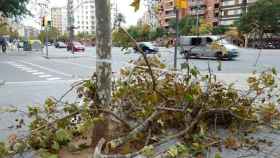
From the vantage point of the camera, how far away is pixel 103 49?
3.81m

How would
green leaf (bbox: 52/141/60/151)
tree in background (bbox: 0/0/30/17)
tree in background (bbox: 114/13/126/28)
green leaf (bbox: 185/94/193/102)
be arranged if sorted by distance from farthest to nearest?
tree in background (bbox: 0/0/30/17)
green leaf (bbox: 185/94/193/102)
tree in background (bbox: 114/13/126/28)
green leaf (bbox: 52/141/60/151)

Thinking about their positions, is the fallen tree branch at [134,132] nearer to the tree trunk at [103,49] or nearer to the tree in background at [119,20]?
the tree trunk at [103,49]

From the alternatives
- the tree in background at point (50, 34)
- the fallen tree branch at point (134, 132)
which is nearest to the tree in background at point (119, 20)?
the fallen tree branch at point (134, 132)

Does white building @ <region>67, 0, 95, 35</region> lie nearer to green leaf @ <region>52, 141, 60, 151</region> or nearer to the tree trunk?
the tree trunk

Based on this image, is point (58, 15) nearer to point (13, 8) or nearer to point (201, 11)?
point (13, 8)

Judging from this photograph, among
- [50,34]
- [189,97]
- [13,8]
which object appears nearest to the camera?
[189,97]

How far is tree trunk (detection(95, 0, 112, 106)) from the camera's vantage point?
3.72 metres

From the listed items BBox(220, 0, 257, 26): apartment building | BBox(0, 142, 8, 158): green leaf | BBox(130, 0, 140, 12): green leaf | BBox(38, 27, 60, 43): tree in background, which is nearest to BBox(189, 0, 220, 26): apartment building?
BBox(130, 0, 140, 12): green leaf

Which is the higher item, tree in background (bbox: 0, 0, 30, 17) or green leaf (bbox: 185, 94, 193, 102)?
tree in background (bbox: 0, 0, 30, 17)

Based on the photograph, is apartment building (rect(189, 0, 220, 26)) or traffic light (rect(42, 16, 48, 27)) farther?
traffic light (rect(42, 16, 48, 27))

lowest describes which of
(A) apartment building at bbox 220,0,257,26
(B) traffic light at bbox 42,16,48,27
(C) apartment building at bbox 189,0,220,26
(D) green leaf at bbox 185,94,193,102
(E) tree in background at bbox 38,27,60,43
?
(D) green leaf at bbox 185,94,193,102

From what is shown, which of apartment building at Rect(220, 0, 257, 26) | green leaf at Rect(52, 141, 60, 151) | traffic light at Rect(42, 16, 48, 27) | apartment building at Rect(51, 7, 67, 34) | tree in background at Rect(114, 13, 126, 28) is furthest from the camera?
apartment building at Rect(220, 0, 257, 26)

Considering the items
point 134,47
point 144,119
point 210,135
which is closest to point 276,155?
point 210,135

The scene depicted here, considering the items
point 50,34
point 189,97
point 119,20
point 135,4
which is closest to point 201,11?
point 189,97
